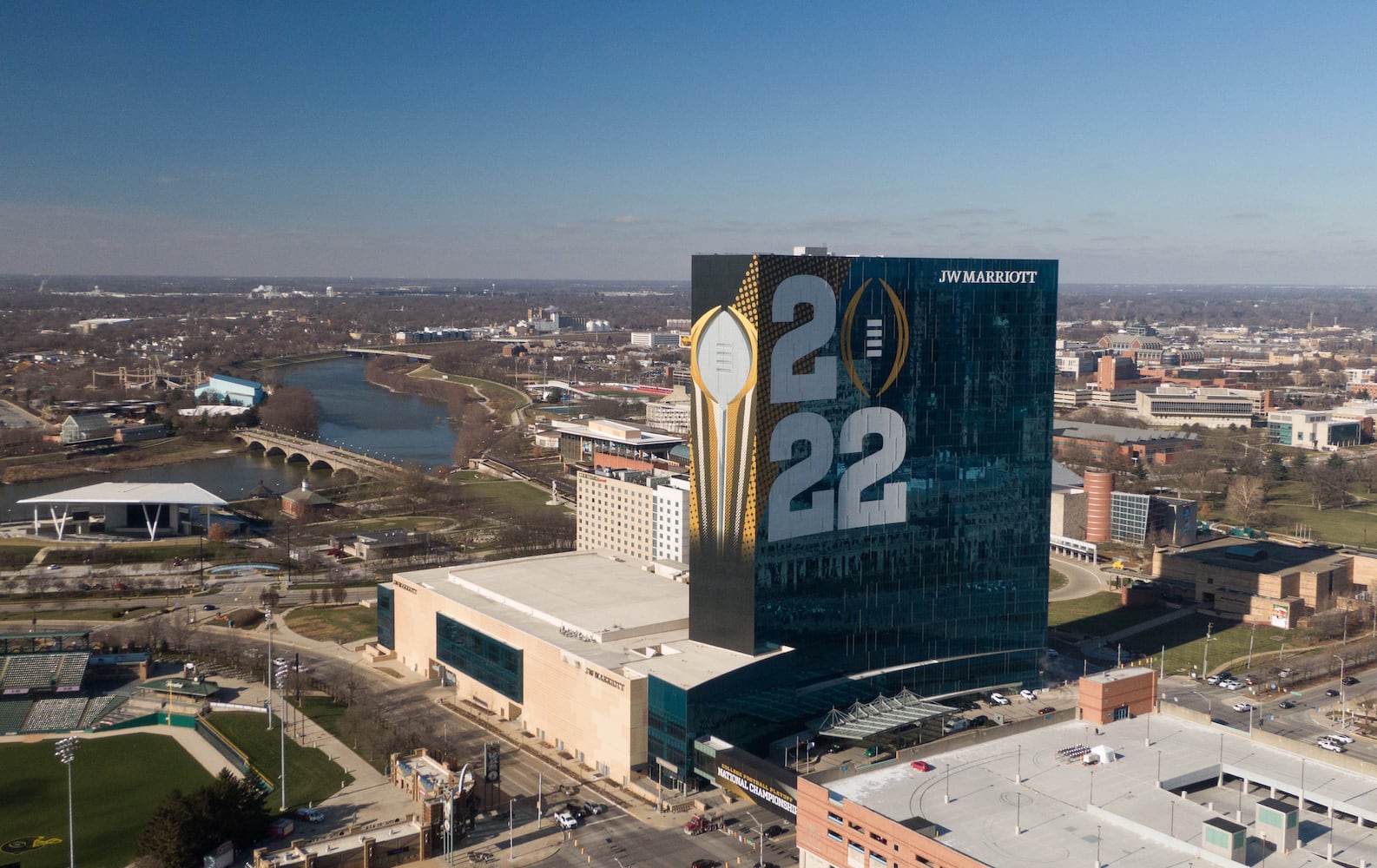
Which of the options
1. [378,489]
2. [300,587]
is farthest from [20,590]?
[378,489]

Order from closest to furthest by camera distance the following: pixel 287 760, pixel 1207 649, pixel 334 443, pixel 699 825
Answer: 1. pixel 699 825
2. pixel 287 760
3. pixel 1207 649
4. pixel 334 443

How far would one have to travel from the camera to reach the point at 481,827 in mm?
38750

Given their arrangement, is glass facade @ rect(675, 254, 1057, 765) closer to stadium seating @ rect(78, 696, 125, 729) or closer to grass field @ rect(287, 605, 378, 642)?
grass field @ rect(287, 605, 378, 642)

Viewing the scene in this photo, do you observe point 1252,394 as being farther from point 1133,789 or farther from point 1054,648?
point 1133,789

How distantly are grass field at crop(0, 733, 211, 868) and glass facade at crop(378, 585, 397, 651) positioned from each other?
1204 cm

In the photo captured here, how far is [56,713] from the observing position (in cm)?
4916

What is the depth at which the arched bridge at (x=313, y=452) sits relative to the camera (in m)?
107

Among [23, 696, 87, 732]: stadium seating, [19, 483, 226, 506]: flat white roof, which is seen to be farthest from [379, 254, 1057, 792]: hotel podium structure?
[19, 483, 226, 506]: flat white roof

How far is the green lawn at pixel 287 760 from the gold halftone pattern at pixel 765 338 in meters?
17.2

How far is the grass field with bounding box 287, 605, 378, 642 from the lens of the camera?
6066 centimetres

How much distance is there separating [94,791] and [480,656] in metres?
14.8

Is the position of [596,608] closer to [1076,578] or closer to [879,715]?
[879,715]

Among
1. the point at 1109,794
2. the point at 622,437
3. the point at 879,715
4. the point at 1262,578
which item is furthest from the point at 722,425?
the point at 622,437

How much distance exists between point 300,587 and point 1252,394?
354 ft
